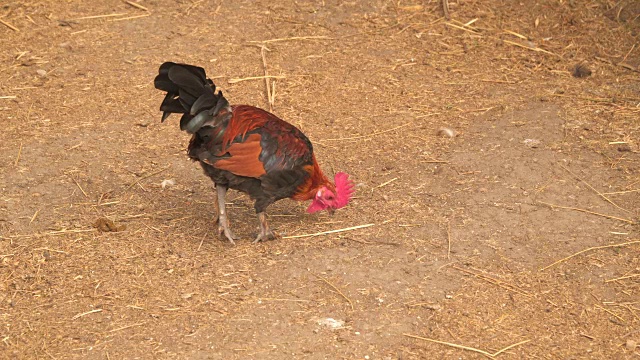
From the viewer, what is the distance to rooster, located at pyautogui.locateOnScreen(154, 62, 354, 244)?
15.9 ft

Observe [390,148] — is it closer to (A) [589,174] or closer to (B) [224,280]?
(A) [589,174]

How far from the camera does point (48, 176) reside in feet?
20.3

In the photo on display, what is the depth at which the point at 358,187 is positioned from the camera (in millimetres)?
6117

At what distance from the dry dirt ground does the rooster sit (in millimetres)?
415

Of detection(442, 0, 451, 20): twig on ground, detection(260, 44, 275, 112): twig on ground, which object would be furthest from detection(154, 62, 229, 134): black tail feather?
detection(442, 0, 451, 20): twig on ground

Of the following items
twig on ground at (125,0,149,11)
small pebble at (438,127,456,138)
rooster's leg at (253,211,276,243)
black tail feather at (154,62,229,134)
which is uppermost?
black tail feather at (154,62,229,134)

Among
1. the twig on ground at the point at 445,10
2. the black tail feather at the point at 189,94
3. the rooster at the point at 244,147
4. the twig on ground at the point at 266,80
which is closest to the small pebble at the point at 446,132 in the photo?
the twig on ground at the point at 266,80

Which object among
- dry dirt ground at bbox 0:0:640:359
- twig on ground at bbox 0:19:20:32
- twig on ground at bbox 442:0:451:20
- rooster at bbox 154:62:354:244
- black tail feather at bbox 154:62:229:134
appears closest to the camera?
dry dirt ground at bbox 0:0:640:359

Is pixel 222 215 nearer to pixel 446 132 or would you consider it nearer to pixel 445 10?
pixel 446 132

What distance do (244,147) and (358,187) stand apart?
1376 mm

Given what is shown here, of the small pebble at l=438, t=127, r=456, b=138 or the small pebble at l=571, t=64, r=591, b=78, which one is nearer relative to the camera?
the small pebble at l=438, t=127, r=456, b=138

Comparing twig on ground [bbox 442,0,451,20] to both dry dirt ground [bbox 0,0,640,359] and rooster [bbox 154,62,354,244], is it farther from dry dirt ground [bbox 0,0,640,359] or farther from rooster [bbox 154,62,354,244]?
rooster [bbox 154,62,354,244]

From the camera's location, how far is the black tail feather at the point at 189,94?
4711 mm

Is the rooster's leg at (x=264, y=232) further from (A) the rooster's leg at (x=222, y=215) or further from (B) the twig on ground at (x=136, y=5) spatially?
(B) the twig on ground at (x=136, y=5)
